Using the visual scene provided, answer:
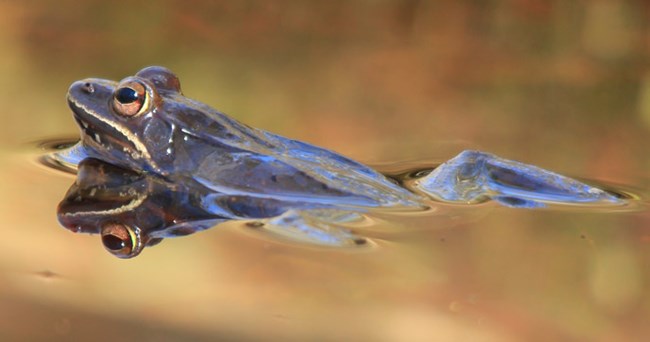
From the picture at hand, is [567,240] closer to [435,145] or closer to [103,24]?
[435,145]

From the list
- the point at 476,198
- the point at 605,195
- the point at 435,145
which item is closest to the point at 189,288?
the point at 476,198

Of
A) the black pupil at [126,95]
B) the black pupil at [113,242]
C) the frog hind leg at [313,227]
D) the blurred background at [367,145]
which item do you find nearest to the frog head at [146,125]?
the black pupil at [126,95]

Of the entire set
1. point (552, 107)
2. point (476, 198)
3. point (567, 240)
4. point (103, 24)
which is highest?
point (103, 24)

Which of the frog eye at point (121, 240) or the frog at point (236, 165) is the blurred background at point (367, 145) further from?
the frog at point (236, 165)

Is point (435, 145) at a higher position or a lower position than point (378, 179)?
higher

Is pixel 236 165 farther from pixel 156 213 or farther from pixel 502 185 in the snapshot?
pixel 502 185

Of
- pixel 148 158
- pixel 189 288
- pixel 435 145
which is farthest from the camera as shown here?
pixel 435 145

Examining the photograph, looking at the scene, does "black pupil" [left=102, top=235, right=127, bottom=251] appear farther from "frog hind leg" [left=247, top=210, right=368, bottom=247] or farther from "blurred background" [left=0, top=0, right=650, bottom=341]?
"frog hind leg" [left=247, top=210, right=368, bottom=247]
